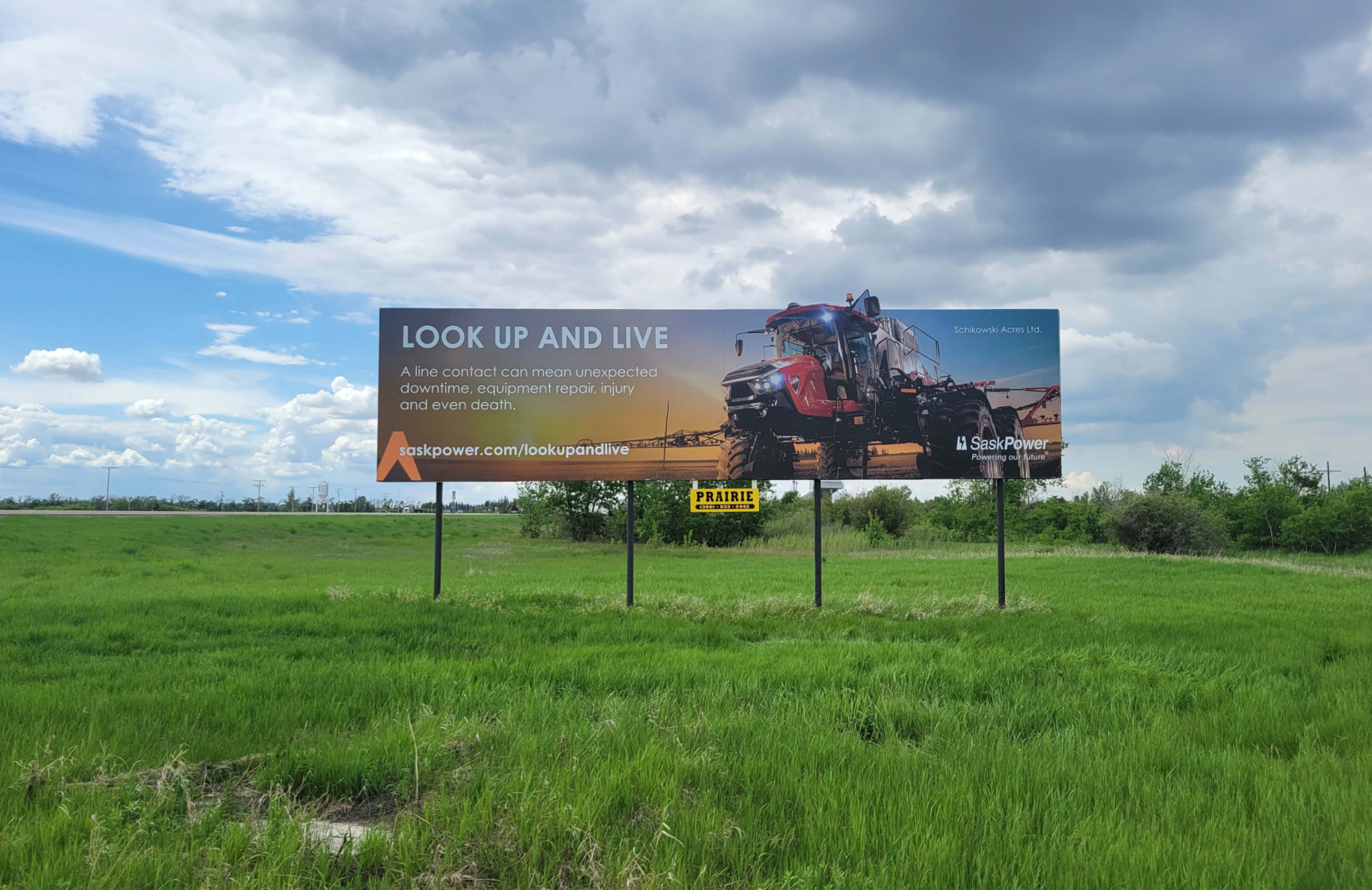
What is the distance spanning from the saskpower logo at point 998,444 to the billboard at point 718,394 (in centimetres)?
2

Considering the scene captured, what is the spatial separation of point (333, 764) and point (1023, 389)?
492 inches

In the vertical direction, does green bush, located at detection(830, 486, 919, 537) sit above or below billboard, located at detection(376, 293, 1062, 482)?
below

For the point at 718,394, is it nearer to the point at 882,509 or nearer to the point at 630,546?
the point at 630,546

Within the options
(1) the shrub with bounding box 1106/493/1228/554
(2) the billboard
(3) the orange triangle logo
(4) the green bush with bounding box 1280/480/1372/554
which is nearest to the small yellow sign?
(2) the billboard

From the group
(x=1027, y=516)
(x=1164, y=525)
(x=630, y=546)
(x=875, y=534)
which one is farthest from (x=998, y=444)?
(x=1027, y=516)

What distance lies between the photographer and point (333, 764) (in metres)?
4.98

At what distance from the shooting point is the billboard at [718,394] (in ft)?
44.4

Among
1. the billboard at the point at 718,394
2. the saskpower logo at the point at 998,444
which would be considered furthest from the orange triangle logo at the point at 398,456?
the saskpower logo at the point at 998,444

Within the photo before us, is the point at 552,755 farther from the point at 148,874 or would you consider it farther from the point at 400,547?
the point at 400,547

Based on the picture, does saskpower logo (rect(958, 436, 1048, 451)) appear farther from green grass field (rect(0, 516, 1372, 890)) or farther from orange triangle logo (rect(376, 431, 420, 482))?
orange triangle logo (rect(376, 431, 420, 482))

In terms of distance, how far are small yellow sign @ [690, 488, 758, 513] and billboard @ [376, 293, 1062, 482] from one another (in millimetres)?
379

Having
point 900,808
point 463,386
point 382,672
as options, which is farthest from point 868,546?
point 900,808

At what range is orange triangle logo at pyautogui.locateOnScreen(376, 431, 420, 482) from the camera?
13789 mm

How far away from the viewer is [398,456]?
45.3ft
